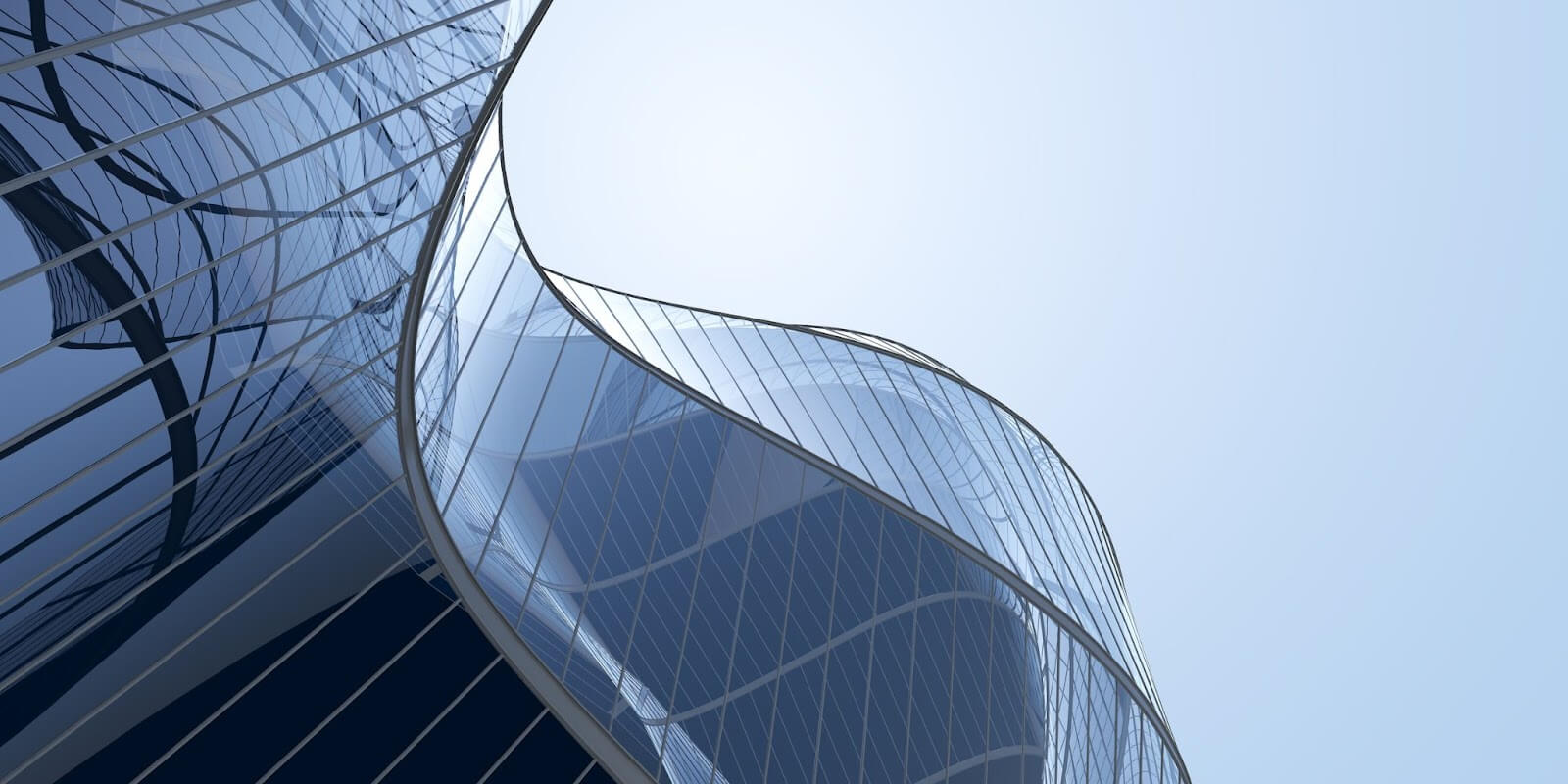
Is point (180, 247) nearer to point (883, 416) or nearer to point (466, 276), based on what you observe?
point (466, 276)

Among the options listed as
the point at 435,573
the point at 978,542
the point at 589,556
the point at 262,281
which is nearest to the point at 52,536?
the point at 262,281

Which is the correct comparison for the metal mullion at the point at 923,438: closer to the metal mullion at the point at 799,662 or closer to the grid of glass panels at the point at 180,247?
the metal mullion at the point at 799,662

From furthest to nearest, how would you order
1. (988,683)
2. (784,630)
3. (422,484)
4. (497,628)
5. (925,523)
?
1. (925,523)
2. (988,683)
3. (784,630)
4. (497,628)
5. (422,484)

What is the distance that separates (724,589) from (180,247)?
17.5 feet

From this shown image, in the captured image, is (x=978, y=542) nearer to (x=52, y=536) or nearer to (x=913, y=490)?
(x=913, y=490)

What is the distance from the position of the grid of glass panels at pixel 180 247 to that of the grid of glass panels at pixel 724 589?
166cm

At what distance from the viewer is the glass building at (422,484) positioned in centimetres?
476

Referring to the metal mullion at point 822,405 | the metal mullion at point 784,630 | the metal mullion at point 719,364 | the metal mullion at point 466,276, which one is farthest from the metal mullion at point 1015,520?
the metal mullion at point 466,276

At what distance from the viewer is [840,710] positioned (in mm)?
8789

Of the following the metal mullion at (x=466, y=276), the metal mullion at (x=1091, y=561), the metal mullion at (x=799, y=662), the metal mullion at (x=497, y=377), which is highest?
the metal mullion at (x=466, y=276)

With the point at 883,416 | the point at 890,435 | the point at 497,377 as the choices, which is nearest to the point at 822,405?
the point at 883,416

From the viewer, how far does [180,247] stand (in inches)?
208

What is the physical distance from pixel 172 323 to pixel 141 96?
108 cm

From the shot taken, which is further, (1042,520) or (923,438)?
(923,438)
